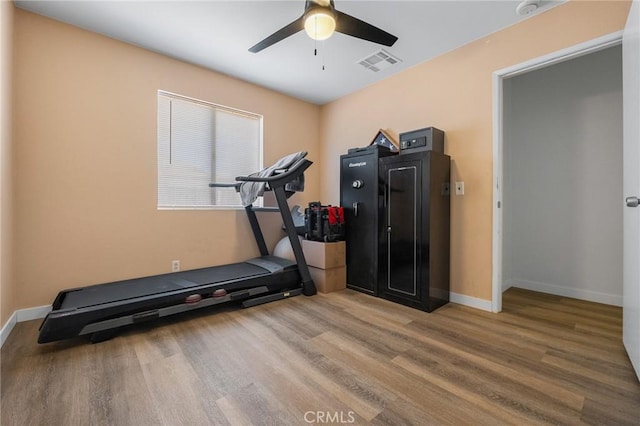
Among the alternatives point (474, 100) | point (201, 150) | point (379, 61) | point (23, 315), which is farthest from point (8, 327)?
point (474, 100)

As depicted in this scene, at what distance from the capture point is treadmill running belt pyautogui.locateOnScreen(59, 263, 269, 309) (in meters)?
2.16

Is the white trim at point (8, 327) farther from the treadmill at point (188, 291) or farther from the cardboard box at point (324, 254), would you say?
the cardboard box at point (324, 254)

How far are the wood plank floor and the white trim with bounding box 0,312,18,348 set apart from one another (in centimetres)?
5

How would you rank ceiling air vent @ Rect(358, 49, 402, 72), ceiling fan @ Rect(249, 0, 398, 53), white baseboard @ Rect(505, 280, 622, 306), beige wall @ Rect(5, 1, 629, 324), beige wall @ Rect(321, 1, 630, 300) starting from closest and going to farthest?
ceiling fan @ Rect(249, 0, 398, 53) → beige wall @ Rect(321, 1, 630, 300) → beige wall @ Rect(5, 1, 629, 324) → white baseboard @ Rect(505, 280, 622, 306) → ceiling air vent @ Rect(358, 49, 402, 72)

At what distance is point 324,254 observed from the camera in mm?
3141

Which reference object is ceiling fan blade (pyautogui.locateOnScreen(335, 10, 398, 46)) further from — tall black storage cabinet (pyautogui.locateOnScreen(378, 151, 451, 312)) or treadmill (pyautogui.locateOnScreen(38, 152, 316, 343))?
treadmill (pyautogui.locateOnScreen(38, 152, 316, 343))

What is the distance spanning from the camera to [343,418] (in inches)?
50.1

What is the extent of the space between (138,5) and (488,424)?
374 cm

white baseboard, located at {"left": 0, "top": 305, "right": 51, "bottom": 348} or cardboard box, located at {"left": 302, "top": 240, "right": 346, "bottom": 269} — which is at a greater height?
cardboard box, located at {"left": 302, "top": 240, "right": 346, "bottom": 269}

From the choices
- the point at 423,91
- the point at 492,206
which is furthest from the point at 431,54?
the point at 492,206

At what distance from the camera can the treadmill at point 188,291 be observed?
194 centimetres

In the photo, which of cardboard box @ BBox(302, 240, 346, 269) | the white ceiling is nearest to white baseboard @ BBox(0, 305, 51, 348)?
cardboard box @ BBox(302, 240, 346, 269)

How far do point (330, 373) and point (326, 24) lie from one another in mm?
2295

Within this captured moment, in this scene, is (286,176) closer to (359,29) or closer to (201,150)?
(201,150)
